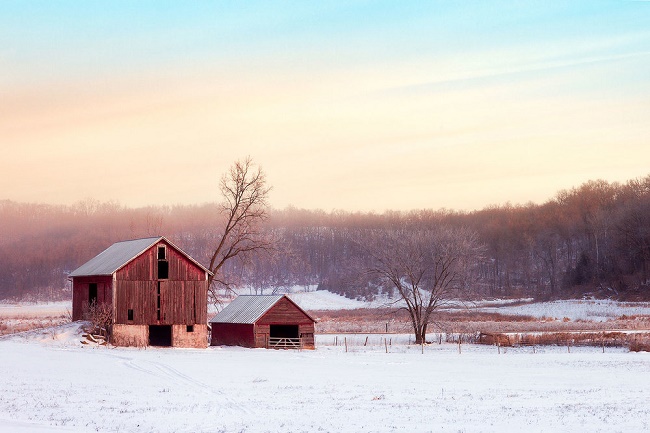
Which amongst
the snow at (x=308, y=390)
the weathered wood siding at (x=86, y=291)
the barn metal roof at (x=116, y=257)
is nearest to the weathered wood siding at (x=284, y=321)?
the snow at (x=308, y=390)

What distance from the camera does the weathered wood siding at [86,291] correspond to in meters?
55.6

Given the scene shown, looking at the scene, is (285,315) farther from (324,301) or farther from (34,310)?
(324,301)

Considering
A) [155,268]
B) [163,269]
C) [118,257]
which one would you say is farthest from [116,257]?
[155,268]

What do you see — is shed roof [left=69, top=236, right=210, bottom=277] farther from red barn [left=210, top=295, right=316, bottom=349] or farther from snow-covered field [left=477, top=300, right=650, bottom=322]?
snow-covered field [left=477, top=300, right=650, bottom=322]

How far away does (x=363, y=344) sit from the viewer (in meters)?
64.8

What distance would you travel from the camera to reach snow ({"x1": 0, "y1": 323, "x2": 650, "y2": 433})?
24312 mm

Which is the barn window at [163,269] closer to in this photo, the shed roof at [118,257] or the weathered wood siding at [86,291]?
the shed roof at [118,257]

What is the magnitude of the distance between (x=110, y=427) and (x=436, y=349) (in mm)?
41010

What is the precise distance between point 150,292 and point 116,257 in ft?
16.3

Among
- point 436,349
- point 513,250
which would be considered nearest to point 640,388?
point 436,349

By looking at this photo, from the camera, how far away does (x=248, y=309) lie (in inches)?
2411

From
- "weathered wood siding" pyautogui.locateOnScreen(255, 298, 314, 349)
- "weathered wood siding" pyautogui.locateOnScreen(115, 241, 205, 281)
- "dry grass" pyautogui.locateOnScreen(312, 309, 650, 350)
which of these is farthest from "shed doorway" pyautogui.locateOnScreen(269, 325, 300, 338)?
"weathered wood siding" pyautogui.locateOnScreen(115, 241, 205, 281)

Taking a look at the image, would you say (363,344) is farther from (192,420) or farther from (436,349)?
(192,420)

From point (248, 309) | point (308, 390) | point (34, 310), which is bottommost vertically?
point (308, 390)
